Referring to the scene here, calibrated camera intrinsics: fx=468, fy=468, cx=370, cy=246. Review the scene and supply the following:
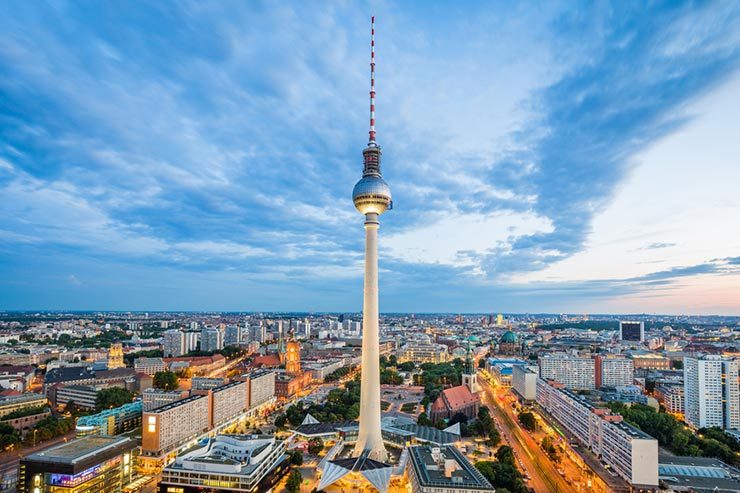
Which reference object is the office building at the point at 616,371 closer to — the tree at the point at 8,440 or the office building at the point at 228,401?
the office building at the point at 228,401

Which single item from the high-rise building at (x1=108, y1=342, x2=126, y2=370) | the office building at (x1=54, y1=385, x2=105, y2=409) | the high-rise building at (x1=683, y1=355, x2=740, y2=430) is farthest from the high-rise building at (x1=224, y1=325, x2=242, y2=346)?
the high-rise building at (x1=683, y1=355, x2=740, y2=430)

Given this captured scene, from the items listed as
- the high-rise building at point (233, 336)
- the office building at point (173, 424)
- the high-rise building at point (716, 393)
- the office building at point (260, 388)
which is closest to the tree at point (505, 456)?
the high-rise building at point (716, 393)

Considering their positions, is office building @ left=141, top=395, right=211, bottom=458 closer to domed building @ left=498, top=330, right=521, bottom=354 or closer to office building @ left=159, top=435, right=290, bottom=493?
office building @ left=159, top=435, right=290, bottom=493

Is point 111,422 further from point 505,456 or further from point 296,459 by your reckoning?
point 505,456

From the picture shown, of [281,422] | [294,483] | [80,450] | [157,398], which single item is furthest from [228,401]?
[294,483]

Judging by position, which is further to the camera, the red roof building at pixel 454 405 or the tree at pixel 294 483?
the red roof building at pixel 454 405

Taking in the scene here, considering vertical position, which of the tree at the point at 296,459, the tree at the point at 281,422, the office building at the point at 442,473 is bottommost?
the tree at the point at 281,422
